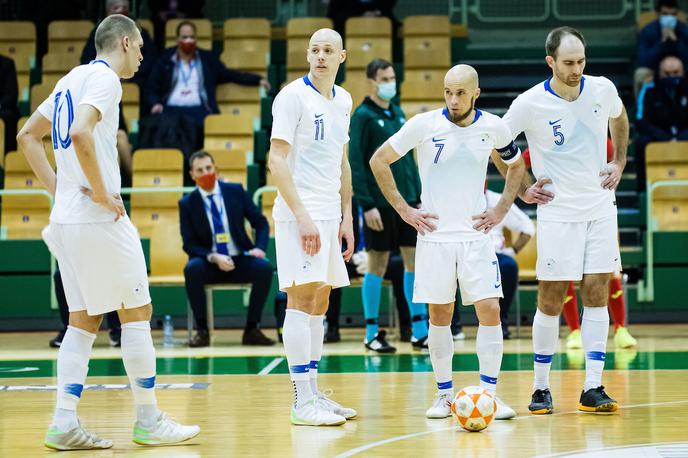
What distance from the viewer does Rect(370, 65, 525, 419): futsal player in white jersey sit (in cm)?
564

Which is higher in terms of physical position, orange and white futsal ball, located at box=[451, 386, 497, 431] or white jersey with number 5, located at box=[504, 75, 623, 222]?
white jersey with number 5, located at box=[504, 75, 623, 222]

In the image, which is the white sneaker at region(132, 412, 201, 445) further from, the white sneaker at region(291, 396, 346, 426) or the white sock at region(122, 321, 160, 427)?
the white sneaker at region(291, 396, 346, 426)

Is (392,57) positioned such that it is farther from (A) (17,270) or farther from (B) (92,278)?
(B) (92,278)

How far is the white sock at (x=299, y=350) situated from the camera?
5.52 m

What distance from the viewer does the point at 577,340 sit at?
901 centimetres

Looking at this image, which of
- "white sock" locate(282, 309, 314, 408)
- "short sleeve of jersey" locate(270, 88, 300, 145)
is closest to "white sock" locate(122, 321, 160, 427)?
"white sock" locate(282, 309, 314, 408)

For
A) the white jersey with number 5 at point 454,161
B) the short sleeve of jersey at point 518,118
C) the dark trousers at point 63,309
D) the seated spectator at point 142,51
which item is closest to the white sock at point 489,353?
the white jersey with number 5 at point 454,161

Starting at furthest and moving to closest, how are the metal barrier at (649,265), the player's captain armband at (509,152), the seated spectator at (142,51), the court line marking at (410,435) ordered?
the seated spectator at (142,51) → the metal barrier at (649,265) → the player's captain armband at (509,152) → the court line marking at (410,435)

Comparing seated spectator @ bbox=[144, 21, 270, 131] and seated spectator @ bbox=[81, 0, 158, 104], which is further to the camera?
seated spectator @ bbox=[81, 0, 158, 104]

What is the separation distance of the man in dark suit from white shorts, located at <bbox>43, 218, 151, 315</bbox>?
4.61 m

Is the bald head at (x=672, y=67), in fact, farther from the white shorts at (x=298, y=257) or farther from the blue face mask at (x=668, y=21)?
the white shorts at (x=298, y=257)

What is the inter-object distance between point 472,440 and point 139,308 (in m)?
1.59

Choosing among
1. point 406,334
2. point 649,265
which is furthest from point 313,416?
point 649,265

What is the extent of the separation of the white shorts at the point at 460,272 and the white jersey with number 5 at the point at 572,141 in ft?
1.72
